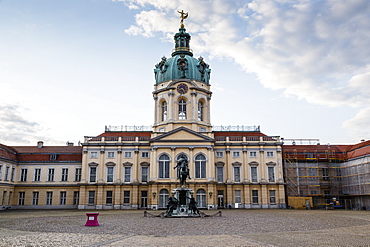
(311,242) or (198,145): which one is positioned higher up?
(198,145)

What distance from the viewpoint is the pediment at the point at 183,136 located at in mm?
53469

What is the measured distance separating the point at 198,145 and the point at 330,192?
22.5 m

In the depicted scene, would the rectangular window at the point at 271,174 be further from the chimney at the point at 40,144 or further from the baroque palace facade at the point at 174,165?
the chimney at the point at 40,144

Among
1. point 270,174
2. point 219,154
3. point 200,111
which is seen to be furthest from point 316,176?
point 200,111

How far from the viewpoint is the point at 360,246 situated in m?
14.7

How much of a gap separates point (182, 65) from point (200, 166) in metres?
17.6

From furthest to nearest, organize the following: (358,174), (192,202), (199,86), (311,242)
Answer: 1. (199,86)
2. (358,174)
3. (192,202)
4. (311,242)

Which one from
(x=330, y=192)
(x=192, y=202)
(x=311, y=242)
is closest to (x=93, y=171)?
(x=192, y=202)

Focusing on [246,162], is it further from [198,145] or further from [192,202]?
[192,202]

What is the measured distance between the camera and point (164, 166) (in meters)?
53.0

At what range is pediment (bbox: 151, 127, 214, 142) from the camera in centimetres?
5347

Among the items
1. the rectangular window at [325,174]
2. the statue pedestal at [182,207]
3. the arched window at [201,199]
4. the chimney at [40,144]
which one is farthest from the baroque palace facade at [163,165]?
the statue pedestal at [182,207]

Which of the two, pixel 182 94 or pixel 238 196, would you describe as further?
pixel 182 94

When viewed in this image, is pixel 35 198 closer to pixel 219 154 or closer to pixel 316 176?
pixel 219 154
